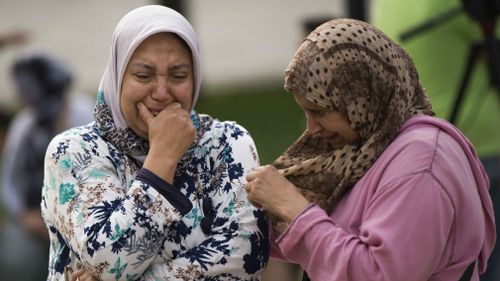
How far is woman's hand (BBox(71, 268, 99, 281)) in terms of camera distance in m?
3.96

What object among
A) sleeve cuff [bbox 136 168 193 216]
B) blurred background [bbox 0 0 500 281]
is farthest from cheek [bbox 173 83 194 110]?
blurred background [bbox 0 0 500 281]

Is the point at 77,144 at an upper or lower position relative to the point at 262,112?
upper

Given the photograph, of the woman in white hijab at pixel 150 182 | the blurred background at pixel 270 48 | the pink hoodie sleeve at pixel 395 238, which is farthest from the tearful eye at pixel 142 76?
the blurred background at pixel 270 48

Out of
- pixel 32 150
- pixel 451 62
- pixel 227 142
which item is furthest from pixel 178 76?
pixel 32 150

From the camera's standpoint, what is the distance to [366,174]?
3922 mm

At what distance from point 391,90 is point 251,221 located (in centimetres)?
64

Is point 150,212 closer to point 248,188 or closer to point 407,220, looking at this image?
point 248,188

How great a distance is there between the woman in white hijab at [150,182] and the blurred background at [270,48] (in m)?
1.76

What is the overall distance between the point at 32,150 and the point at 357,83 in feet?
14.9

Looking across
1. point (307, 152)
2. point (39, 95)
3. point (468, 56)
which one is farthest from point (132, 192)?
point (39, 95)

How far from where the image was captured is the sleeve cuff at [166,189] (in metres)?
3.93

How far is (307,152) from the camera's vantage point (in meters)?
4.16

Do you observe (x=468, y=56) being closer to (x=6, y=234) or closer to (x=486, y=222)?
(x=486, y=222)

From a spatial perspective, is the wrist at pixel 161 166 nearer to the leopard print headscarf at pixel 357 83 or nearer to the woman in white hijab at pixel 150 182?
the woman in white hijab at pixel 150 182
